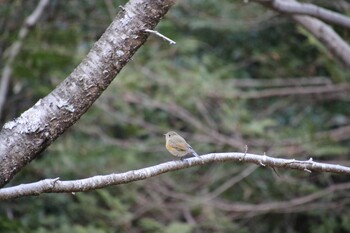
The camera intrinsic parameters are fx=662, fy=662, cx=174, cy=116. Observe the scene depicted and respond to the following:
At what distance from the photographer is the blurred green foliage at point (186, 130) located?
6.09m

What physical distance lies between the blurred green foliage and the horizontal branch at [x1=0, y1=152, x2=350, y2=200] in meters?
3.11

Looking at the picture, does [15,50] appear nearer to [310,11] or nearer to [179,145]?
[310,11]

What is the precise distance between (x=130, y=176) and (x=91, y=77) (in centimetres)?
37

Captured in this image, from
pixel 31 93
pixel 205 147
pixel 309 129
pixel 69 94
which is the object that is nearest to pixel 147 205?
pixel 205 147

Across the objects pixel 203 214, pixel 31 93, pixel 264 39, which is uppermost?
pixel 31 93

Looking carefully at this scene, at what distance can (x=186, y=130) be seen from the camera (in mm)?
7500

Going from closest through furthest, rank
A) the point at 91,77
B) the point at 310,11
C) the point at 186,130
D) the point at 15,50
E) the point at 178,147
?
1. the point at 91,77
2. the point at 178,147
3. the point at 310,11
4. the point at 15,50
5. the point at 186,130

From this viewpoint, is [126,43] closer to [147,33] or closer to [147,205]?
[147,33]

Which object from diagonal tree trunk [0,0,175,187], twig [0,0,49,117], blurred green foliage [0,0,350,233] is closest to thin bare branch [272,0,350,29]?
blurred green foliage [0,0,350,233]

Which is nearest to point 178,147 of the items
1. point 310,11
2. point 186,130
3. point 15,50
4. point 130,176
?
point 130,176

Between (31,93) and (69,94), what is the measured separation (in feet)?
14.8

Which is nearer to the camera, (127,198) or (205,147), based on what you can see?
(205,147)

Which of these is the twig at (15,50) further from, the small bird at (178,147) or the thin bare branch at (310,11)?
the small bird at (178,147)

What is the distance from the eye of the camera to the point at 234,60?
8625mm
